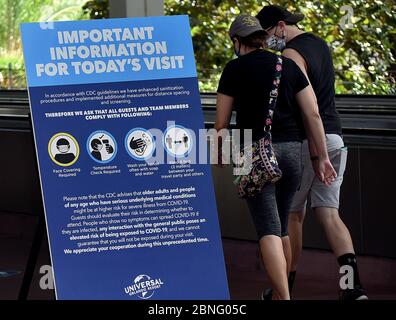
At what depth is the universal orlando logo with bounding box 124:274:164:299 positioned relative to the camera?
Answer: 229 inches

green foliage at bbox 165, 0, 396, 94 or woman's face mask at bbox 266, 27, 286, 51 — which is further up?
green foliage at bbox 165, 0, 396, 94

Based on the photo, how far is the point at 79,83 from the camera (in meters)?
5.81

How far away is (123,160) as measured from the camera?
19.2 feet

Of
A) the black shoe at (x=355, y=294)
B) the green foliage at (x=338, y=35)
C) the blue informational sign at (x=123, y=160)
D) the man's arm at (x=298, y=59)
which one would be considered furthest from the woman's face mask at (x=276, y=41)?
the green foliage at (x=338, y=35)

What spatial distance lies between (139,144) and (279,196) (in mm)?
1032

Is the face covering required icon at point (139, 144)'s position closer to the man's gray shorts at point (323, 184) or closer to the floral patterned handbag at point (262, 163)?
the floral patterned handbag at point (262, 163)

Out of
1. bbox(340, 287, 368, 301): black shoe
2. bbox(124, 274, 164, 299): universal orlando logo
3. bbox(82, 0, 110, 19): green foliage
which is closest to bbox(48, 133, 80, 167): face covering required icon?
bbox(124, 274, 164, 299): universal orlando logo

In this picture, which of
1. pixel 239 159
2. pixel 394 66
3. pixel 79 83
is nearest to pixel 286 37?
pixel 239 159

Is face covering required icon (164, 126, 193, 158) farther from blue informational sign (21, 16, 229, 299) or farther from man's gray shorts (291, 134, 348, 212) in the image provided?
man's gray shorts (291, 134, 348, 212)

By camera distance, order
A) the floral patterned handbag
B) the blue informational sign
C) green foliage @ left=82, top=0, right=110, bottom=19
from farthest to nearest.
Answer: green foliage @ left=82, top=0, right=110, bottom=19, the floral patterned handbag, the blue informational sign

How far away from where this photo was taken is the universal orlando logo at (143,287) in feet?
19.1

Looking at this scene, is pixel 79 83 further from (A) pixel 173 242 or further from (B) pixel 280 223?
(B) pixel 280 223

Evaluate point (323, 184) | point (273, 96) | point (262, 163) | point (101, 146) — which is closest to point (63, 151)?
point (101, 146)

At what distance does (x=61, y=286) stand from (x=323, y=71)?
7.23 feet
